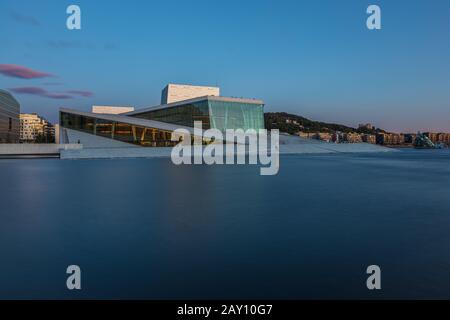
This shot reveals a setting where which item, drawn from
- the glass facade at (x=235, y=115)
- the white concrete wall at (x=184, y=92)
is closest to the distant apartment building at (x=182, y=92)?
the white concrete wall at (x=184, y=92)

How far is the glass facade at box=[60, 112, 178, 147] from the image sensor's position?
46812 mm

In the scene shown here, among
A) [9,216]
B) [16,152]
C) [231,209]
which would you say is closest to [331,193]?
[231,209]

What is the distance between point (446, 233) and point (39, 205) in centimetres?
1129

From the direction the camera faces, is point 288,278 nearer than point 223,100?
Yes

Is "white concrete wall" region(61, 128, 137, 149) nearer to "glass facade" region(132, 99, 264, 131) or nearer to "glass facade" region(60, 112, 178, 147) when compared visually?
"glass facade" region(60, 112, 178, 147)

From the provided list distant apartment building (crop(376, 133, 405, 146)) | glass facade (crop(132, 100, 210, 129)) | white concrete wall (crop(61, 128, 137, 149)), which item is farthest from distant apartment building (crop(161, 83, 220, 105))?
distant apartment building (crop(376, 133, 405, 146))

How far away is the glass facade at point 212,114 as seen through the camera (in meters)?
54.1

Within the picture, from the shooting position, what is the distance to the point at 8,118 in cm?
11906

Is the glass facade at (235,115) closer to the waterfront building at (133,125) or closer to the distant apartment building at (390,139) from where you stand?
the waterfront building at (133,125)

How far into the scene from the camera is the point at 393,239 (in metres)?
6.83

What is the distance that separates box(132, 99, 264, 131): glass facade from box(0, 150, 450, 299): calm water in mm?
42669

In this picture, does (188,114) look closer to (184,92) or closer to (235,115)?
(235,115)
